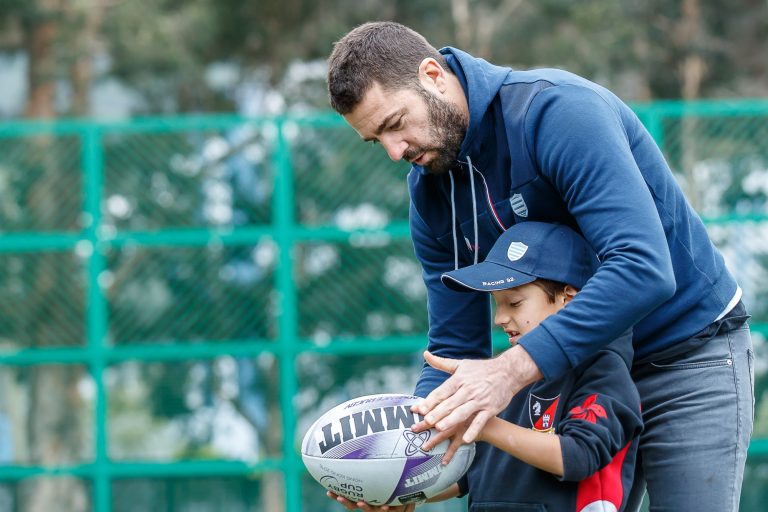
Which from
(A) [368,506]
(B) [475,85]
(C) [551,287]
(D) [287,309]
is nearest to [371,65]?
(B) [475,85]

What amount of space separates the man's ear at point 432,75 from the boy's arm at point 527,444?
0.90 meters

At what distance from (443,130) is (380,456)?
87cm

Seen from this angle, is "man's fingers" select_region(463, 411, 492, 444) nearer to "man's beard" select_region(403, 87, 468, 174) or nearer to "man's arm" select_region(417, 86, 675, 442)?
"man's arm" select_region(417, 86, 675, 442)

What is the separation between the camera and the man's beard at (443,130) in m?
3.16

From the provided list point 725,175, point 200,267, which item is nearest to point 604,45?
point 725,175

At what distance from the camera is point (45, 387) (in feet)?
27.6

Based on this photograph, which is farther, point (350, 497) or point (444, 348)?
point (444, 348)

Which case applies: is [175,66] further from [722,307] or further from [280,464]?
[722,307]

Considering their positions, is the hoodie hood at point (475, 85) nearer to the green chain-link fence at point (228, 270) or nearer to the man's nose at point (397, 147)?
the man's nose at point (397, 147)

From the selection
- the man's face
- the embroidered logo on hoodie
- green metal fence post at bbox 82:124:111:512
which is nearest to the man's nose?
the man's face

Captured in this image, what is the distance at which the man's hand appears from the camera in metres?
2.77

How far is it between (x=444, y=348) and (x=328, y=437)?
2.16ft

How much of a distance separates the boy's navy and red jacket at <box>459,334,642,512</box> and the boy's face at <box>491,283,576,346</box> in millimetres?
162

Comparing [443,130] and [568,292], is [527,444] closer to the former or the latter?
[568,292]
